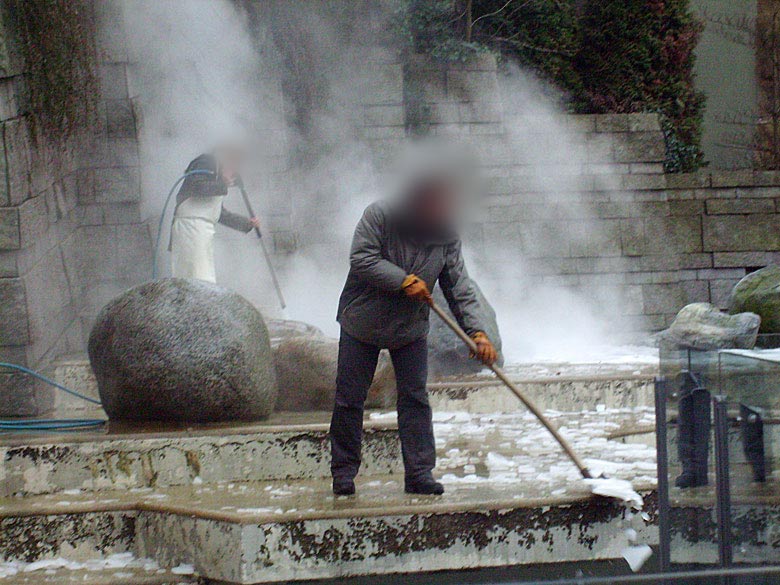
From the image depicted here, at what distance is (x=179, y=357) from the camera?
20.0 ft

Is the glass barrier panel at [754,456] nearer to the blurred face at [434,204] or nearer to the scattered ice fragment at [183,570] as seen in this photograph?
the blurred face at [434,204]

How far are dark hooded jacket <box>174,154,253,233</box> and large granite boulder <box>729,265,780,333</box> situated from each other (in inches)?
206

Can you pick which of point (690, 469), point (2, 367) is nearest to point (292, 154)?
point (2, 367)

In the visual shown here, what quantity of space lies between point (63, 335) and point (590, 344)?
6064 millimetres

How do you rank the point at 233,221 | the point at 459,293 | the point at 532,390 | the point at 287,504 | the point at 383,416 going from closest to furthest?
the point at 287,504
the point at 459,293
the point at 383,416
the point at 532,390
the point at 233,221

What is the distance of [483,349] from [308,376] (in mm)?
2031

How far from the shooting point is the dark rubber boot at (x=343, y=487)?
5.32 metres

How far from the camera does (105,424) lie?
20.4ft

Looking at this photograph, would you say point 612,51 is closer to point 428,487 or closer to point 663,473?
point 428,487

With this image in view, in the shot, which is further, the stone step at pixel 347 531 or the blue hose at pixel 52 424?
the blue hose at pixel 52 424

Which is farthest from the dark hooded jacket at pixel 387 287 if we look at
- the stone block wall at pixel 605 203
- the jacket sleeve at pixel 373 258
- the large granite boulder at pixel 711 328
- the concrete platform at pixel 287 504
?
the stone block wall at pixel 605 203

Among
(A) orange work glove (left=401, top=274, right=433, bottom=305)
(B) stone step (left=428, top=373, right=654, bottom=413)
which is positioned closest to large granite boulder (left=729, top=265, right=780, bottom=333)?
(B) stone step (left=428, top=373, right=654, bottom=413)

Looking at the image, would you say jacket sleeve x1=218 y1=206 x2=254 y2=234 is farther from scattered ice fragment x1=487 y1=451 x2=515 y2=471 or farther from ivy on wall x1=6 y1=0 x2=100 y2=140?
scattered ice fragment x1=487 y1=451 x2=515 y2=471

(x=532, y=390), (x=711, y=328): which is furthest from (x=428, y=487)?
(x=711, y=328)
